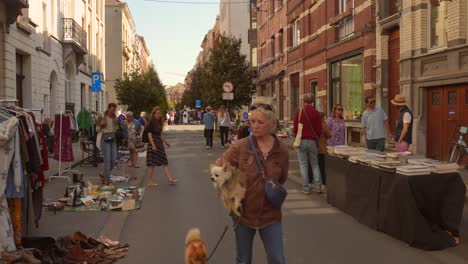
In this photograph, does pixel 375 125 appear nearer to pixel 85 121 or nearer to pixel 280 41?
pixel 85 121

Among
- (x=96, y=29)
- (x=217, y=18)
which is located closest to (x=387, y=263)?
(x=96, y=29)

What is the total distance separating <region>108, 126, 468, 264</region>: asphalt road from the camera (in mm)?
5543

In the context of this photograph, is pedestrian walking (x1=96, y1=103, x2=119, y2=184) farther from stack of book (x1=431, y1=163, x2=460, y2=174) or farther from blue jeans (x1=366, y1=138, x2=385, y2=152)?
stack of book (x1=431, y1=163, x2=460, y2=174)

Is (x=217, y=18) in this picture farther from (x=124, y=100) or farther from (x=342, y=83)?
(x=342, y=83)

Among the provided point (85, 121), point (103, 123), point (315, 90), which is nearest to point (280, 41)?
point (315, 90)

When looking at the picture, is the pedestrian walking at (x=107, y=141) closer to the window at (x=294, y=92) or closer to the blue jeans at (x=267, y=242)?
the blue jeans at (x=267, y=242)

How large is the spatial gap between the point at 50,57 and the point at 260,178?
22484 mm

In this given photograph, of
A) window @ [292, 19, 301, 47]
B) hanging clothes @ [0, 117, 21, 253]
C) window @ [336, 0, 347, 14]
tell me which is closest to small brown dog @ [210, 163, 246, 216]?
hanging clothes @ [0, 117, 21, 253]

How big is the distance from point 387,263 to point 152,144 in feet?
21.9

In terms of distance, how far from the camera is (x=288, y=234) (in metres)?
6.61

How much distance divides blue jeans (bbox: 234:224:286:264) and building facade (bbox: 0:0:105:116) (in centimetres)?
1563

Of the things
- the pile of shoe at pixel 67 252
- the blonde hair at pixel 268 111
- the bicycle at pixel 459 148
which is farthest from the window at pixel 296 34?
the blonde hair at pixel 268 111

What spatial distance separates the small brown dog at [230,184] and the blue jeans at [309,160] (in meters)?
5.85

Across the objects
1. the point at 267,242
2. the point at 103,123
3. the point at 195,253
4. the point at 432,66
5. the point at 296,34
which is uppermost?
the point at 296,34
